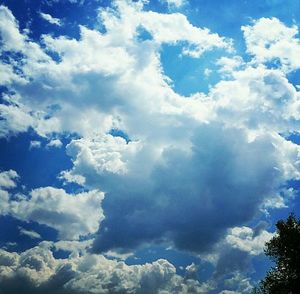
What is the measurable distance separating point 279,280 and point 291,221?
7.38 metres

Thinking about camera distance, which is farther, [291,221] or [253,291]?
[253,291]

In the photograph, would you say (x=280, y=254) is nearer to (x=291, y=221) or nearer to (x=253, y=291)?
(x=291, y=221)

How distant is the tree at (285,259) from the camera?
50.0m

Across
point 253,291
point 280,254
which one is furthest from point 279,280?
point 253,291

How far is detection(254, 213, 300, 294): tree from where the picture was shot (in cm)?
5000

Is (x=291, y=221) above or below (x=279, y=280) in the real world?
above

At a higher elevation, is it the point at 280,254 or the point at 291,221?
the point at 291,221

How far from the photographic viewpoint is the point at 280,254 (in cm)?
5228

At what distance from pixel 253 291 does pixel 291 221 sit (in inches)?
1410

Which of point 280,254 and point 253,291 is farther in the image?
point 253,291

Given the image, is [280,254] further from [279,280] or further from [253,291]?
[253,291]

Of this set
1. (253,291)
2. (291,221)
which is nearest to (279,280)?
(291,221)

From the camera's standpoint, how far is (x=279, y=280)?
51.3 meters

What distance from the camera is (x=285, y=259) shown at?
170 ft
